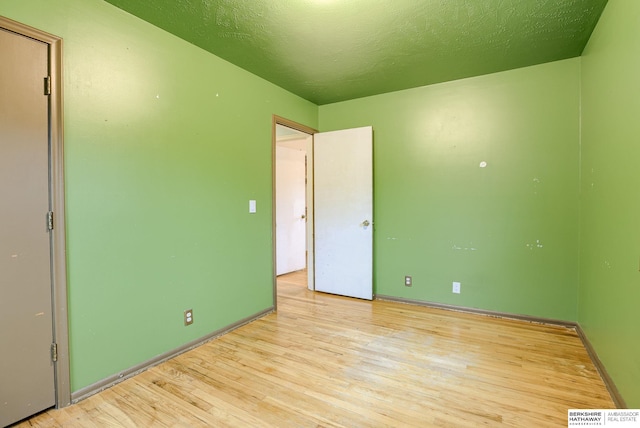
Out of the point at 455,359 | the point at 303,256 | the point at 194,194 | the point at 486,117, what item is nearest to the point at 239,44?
the point at 194,194

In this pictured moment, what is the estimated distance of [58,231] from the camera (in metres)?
1.73

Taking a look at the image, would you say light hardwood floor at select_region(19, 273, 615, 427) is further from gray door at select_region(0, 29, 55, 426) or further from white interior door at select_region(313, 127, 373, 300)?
white interior door at select_region(313, 127, 373, 300)

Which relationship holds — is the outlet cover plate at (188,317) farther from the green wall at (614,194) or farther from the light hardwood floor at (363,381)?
the green wall at (614,194)

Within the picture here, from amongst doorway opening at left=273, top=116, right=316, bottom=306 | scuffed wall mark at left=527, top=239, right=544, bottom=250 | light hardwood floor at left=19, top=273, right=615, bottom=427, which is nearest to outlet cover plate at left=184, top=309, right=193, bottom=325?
light hardwood floor at left=19, top=273, right=615, bottom=427

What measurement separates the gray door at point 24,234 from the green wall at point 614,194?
120 inches

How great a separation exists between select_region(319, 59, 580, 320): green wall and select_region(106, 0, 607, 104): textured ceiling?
32cm

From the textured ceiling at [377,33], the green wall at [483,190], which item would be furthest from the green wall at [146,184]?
the green wall at [483,190]

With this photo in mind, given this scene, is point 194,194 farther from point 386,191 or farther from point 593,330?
point 593,330

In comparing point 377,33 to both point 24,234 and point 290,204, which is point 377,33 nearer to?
point 24,234

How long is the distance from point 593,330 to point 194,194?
3179mm

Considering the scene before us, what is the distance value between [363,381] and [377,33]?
244cm

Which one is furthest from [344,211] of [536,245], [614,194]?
[614,194]

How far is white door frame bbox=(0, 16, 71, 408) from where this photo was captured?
1.71 meters

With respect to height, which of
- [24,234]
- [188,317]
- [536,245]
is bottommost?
[188,317]
